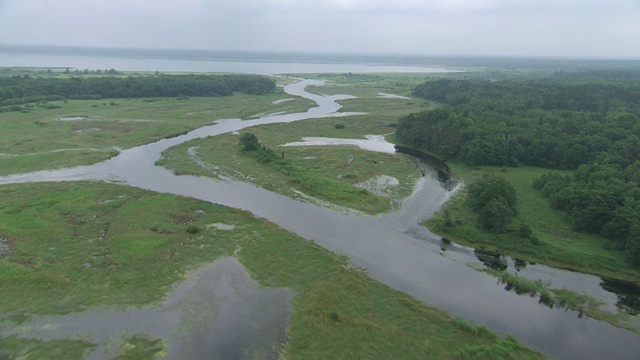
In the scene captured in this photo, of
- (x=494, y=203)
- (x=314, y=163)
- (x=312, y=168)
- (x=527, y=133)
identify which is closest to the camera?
(x=494, y=203)

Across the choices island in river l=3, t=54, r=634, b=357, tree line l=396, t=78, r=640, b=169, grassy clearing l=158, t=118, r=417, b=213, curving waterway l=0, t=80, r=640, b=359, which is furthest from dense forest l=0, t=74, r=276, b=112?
tree line l=396, t=78, r=640, b=169

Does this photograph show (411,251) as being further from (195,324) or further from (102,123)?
(102,123)

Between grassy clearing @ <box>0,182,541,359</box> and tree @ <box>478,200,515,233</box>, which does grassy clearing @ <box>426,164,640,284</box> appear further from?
grassy clearing @ <box>0,182,541,359</box>

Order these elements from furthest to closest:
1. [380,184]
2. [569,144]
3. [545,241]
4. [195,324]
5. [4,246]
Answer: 1. [569,144]
2. [380,184]
3. [545,241]
4. [4,246]
5. [195,324]

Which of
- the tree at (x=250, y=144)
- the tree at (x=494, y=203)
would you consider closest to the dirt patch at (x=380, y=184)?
the tree at (x=494, y=203)

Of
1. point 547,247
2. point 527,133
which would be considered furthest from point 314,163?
point 527,133

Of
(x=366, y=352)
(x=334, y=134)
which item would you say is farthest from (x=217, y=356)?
(x=334, y=134)

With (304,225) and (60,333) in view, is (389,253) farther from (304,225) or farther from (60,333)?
(60,333)

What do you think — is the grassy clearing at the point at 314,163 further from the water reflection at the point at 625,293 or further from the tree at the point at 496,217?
the water reflection at the point at 625,293
